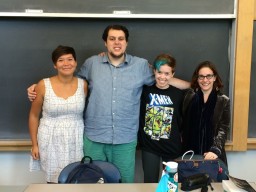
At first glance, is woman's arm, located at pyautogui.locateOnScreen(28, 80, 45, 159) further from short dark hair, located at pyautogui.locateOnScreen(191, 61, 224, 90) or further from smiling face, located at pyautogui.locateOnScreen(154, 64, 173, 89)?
short dark hair, located at pyautogui.locateOnScreen(191, 61, 224, 90)

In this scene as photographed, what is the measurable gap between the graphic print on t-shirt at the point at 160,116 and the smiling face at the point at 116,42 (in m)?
0.40

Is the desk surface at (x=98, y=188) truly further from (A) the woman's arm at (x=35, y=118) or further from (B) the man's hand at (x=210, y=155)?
(A) the woman's arm at (x=35, y=118)

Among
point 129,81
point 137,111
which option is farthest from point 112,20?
point 137,111

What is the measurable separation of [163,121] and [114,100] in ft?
1.24

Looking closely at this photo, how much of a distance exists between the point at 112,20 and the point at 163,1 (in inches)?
16.4

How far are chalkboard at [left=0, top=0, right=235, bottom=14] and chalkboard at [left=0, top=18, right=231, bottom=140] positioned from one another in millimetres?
85

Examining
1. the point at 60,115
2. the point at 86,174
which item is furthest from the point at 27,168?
the point at 86,174

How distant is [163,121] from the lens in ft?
7.18

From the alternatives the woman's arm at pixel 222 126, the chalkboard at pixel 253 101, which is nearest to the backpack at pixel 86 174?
the woman's arm at pixel 222 126

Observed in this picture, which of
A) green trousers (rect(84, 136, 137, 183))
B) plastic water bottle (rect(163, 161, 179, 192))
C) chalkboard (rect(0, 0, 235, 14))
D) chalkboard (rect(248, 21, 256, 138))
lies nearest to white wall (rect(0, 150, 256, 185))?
chalkboard (rect(248, 21, 256, 138))

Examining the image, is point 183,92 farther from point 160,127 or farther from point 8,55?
point 8,55

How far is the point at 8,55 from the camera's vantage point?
2.42 meters

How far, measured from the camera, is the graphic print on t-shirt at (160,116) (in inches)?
86.0

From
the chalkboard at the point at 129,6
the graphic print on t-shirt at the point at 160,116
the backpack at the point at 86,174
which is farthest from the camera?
the chalkboard at the point at 129,6
